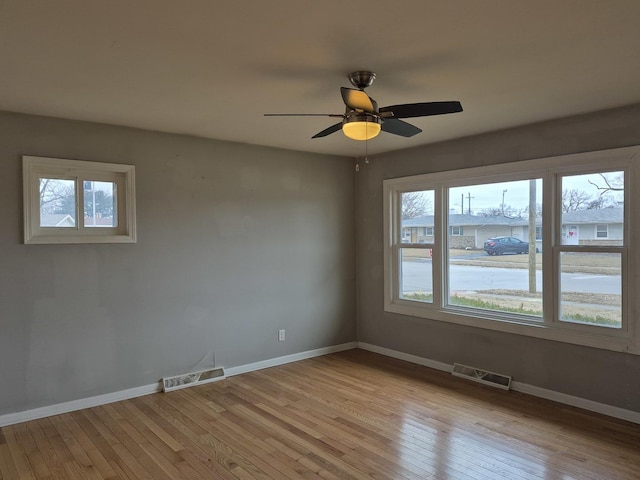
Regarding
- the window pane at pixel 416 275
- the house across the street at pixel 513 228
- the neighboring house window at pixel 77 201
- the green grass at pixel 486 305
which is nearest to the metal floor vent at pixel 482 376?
the green grass at pixel 486 305

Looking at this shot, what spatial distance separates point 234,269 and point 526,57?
328cm

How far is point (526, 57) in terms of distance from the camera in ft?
8.14

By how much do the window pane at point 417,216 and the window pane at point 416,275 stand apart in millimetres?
146

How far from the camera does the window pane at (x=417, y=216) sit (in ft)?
16.4

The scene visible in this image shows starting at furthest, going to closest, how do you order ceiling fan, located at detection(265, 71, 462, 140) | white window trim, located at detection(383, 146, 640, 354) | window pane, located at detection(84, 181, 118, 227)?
window pane, located at detection(84, 181, 118, 227)
white window trim, located at detection(383, 146, 640, 354)
ceiling fan, located at detection(265, 71, 462, 140)

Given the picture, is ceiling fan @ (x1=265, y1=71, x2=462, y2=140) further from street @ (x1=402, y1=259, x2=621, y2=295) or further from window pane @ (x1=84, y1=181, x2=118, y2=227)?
window pane @ (x1=84, y1=181, x2=118, y2=227)

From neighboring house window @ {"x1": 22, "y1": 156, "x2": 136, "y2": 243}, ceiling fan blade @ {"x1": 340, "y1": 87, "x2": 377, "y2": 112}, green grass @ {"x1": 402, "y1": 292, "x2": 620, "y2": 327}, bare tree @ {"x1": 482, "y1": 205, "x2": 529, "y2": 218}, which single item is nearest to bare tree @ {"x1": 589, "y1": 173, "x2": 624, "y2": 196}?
bare tree @ {"x1": 482, "y1": 205, "x2": 529, "y2": 218}

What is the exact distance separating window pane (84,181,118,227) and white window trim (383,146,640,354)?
296cm

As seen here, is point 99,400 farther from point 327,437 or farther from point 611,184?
point 611,184

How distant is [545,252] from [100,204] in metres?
3.96

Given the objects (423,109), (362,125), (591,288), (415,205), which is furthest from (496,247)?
(362,125)

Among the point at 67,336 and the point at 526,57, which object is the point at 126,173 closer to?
the point at 67,336

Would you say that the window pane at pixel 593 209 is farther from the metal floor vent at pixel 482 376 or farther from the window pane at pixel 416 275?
the window pane at pixel 416 275

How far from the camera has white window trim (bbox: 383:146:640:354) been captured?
11.3 feet
